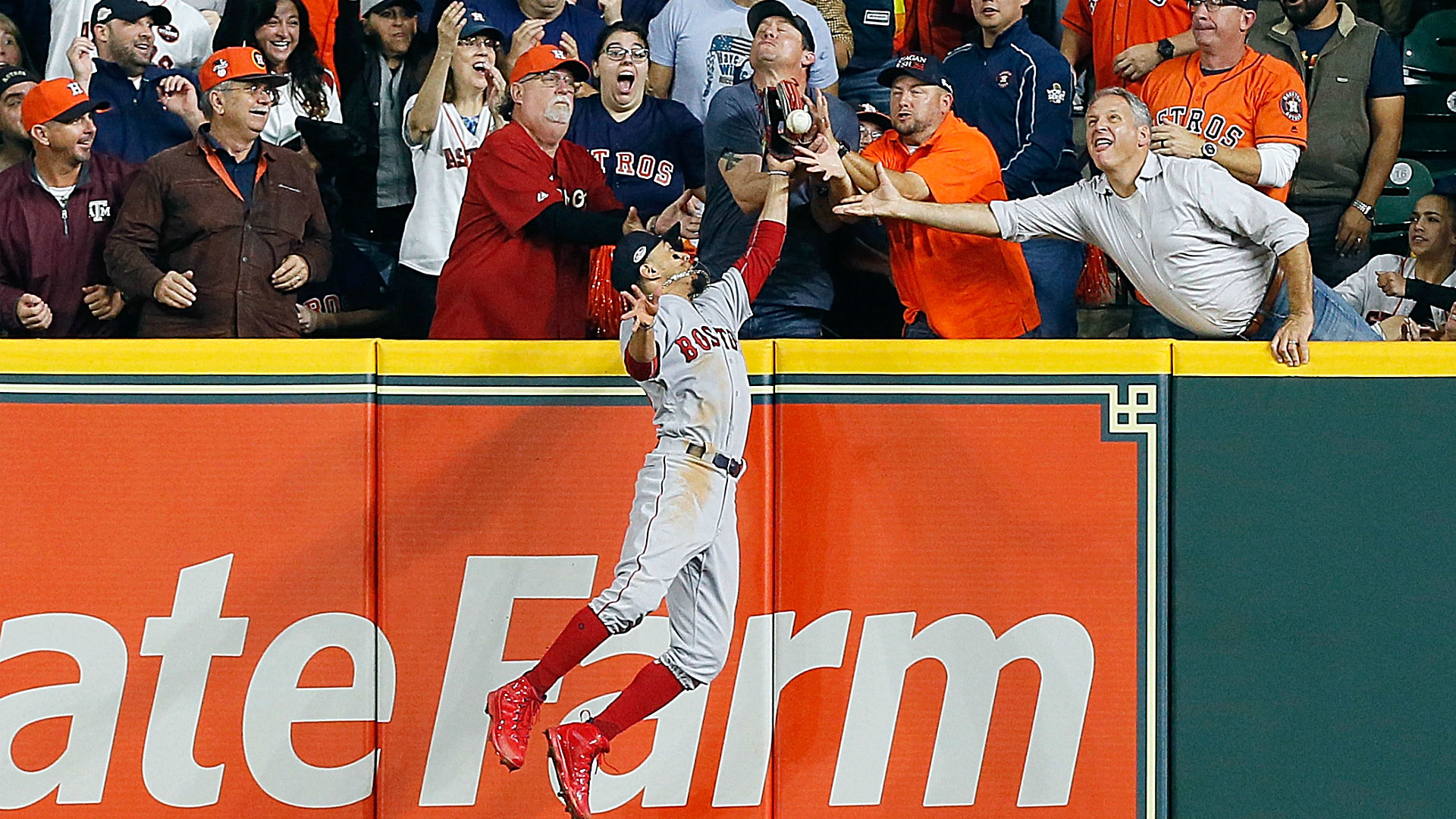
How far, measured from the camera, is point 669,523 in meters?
3.82

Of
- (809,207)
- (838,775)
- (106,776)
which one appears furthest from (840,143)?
(106,776)

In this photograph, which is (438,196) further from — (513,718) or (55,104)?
(513,718)

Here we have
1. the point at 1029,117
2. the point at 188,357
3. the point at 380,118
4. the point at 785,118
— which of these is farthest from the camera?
the point at 380,118

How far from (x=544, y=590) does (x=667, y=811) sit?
0.77m

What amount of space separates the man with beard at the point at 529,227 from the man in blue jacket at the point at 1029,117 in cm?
126

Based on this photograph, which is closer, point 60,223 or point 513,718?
point 513,718

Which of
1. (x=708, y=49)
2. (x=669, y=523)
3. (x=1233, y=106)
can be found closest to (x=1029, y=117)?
(x=1233, y=106)

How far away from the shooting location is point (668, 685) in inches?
152

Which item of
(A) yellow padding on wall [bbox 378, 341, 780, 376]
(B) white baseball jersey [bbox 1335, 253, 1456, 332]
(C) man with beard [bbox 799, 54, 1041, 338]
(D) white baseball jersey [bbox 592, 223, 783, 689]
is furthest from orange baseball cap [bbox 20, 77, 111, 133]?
(B) white baseball jersey [bbox 1335, 253, 1456, 332]

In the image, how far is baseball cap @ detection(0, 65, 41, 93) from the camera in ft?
14.7

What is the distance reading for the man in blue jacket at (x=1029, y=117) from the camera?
4.38m

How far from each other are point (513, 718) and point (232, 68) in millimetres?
2289

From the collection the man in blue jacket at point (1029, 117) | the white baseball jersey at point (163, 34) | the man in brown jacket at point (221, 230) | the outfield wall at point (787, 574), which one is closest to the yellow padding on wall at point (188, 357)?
the outfield wall at point (787, 574)

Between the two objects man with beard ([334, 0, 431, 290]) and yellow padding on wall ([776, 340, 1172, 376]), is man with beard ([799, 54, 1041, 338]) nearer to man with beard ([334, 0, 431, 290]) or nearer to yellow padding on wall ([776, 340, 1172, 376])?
yellow padding on wall ([776, 340, 1172, 376])
